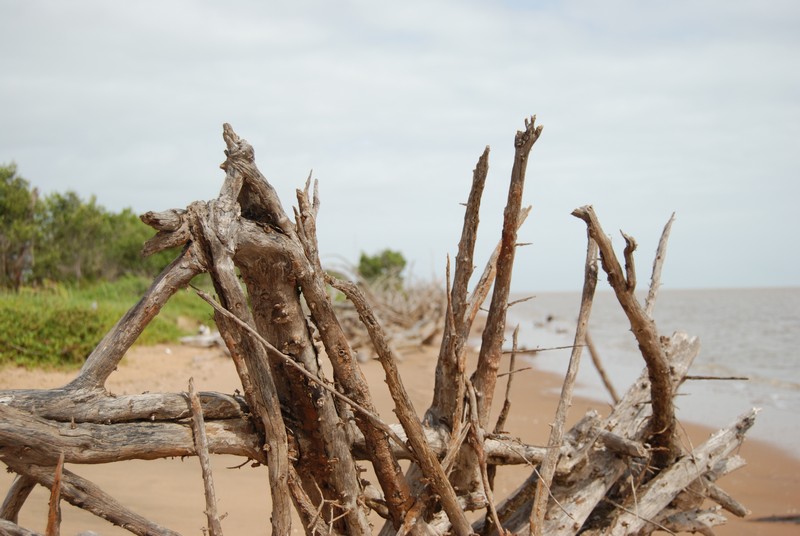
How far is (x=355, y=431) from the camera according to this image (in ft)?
9.48

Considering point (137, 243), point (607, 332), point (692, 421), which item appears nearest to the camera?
point (692, 421)

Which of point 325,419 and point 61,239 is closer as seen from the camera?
point 325,419

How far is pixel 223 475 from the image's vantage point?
6121mm

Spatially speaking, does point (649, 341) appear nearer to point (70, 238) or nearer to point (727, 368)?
point (727, 368)

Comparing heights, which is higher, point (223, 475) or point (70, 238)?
point (70, 238)

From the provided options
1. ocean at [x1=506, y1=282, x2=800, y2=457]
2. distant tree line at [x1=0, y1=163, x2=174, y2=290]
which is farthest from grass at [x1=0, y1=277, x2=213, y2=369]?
ocean at [x1=506, y1=282, x2=800, y2=457]

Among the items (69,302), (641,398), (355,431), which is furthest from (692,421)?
(69,302)

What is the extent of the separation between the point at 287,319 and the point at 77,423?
30.6 inches

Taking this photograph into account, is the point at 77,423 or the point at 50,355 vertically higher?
the point at 77,423

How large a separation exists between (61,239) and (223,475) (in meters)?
12.3

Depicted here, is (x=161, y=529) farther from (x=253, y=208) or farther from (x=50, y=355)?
(x=50, y=355)

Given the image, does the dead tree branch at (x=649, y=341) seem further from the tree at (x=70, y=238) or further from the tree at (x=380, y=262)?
the tree at (x=380, y=262)

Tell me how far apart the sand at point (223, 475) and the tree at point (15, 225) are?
4.72 m

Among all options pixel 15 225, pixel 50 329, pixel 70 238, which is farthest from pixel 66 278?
pixel 50 329
